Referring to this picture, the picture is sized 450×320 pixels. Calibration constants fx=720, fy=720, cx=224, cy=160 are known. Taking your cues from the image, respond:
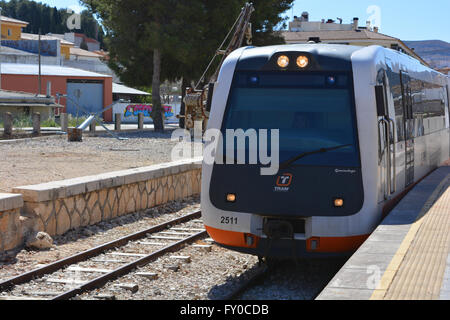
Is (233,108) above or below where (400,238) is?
above

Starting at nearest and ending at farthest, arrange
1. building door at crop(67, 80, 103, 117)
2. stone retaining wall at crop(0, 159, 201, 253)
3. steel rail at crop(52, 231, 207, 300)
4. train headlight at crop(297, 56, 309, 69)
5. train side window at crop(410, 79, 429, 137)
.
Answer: steel rail at crop(52, 231, 207, 300) → train headlight at crop(297, 56, 309, 69) → stone retaining wall at crop(0, 159, 201, 253) → train side window at crop(410, 79, 429, 137) → building door at crop(67, 80, 103, 117)

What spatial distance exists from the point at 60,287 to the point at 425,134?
25.5 feet

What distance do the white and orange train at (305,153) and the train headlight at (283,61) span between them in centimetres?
1

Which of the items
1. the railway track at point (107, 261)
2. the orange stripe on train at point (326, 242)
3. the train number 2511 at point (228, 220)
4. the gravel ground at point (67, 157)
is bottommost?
the railway track at point (107, 261)

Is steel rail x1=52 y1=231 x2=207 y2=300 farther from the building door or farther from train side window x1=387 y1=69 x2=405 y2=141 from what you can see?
the building door

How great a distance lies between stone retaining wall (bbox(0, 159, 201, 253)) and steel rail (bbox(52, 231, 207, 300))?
5.91 feet

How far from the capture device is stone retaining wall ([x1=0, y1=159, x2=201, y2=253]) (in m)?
10.2

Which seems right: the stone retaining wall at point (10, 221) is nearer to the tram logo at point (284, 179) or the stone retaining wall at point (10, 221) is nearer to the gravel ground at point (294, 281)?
the gravel ground at point (294, 281)

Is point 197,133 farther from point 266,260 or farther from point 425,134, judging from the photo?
point 266,260

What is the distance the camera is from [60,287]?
8383 mm

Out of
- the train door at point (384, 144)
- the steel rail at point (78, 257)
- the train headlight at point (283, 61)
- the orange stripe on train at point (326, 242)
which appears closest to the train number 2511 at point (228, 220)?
the orange stripe on train at point (326, 242)

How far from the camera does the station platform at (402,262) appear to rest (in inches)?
212

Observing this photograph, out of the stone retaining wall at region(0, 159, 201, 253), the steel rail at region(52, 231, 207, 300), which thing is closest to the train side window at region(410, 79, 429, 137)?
the steel rail at region(52, 231, 207, 300)

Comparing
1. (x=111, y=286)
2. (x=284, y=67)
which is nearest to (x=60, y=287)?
(x=111, y=286)
